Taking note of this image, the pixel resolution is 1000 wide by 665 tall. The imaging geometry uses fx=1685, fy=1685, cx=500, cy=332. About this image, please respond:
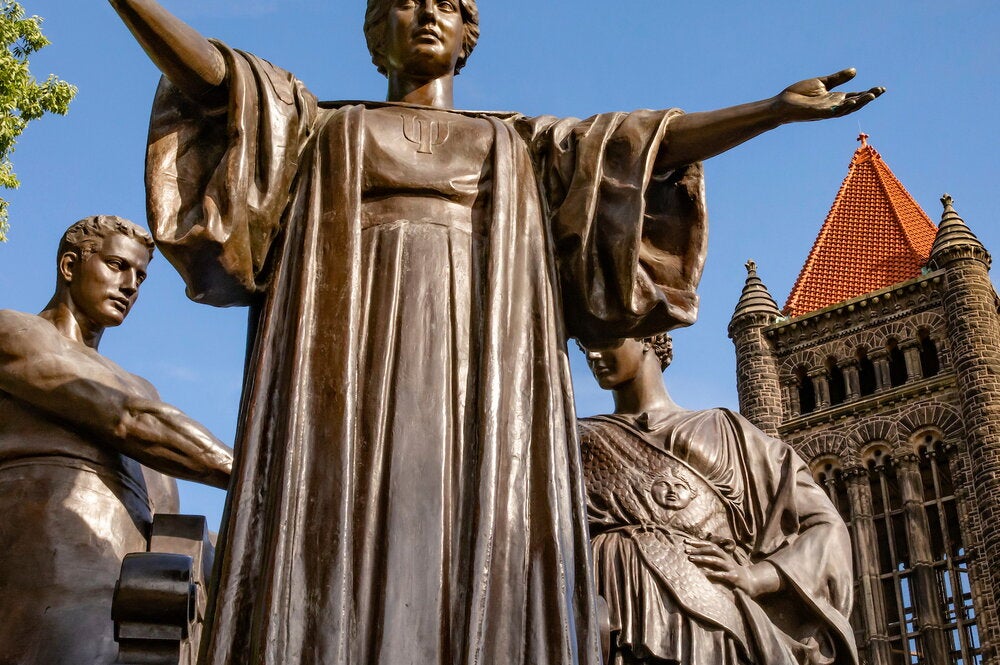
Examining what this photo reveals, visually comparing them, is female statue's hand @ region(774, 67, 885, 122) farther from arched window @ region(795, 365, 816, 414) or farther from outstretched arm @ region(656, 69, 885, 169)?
arched window @ region(795, 365, 816, 414)

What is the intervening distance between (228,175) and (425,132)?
0.54 metres

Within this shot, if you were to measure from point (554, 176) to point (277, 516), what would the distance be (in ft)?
4.00

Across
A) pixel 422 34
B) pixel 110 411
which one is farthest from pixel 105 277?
pixel 422 34

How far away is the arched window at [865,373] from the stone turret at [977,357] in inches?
139

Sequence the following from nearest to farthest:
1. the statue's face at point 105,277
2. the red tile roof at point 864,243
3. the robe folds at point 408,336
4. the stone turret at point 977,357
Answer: the robe folds at point 408,336 < the statue's face at point 105,277 < the stone turret at point 977,357 < the red tile roof at point 864,243

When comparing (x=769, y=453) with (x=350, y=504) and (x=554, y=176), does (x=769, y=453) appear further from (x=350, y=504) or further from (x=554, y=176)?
(x=350, y=504)

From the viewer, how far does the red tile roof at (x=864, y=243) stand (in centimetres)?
7100

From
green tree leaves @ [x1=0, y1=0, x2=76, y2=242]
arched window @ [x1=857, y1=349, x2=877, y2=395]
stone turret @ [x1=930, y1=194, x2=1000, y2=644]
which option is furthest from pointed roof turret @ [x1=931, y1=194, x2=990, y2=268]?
green tree leaves @ [x1=0, y1=0, x2=76, y2=242]

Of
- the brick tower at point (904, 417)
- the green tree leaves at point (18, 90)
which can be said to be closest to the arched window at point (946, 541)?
the brick tower at point (904, 417)

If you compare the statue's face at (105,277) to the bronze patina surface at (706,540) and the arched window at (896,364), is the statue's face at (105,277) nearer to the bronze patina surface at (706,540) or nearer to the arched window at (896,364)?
the bronze patina surface at (706,540)

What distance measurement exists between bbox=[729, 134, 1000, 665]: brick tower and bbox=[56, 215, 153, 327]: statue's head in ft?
183

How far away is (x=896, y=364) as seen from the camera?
66188 millimetres

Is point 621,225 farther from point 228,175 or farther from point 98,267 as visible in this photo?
point 98,267

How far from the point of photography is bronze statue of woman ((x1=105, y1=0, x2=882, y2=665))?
143 inches
